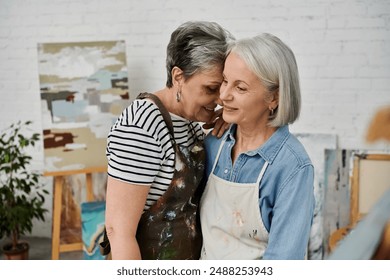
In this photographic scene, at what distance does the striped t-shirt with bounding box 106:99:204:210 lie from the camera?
3.03 ft

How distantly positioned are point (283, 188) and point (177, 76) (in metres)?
0.34

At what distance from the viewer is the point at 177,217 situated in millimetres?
1062

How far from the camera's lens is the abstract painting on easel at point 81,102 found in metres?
1.88

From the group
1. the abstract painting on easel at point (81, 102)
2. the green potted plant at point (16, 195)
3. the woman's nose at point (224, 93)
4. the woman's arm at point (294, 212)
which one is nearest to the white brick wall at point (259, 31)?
the abstract painting on easel at point (81, 102)

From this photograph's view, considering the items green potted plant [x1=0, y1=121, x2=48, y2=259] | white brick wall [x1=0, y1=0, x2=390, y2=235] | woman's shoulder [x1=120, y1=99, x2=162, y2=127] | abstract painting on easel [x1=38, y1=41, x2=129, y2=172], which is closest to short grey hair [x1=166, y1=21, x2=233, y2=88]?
woman's shoulder [x1=120, y1=99, x2=162, y2=127]

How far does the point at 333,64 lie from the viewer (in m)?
1.55

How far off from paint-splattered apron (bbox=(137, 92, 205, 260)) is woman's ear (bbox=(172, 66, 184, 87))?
146mm

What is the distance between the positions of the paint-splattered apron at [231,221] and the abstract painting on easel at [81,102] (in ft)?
3.22

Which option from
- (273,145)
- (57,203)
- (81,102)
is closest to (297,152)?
(273,145)

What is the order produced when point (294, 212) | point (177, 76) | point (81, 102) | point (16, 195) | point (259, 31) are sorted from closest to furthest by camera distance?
point (294, 212) → point (177, 76) → point (259, 31) → point (81, 102) → point (16, 195)

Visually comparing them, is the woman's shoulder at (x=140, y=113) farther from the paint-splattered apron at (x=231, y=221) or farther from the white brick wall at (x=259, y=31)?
the white brick wall at (x=259, y=31)

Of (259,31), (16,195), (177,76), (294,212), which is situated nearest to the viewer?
(294,212)

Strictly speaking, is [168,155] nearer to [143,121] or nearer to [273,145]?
[143,121]

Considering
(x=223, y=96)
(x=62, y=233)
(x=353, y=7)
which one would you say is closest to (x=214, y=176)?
(x=223, y=96)
